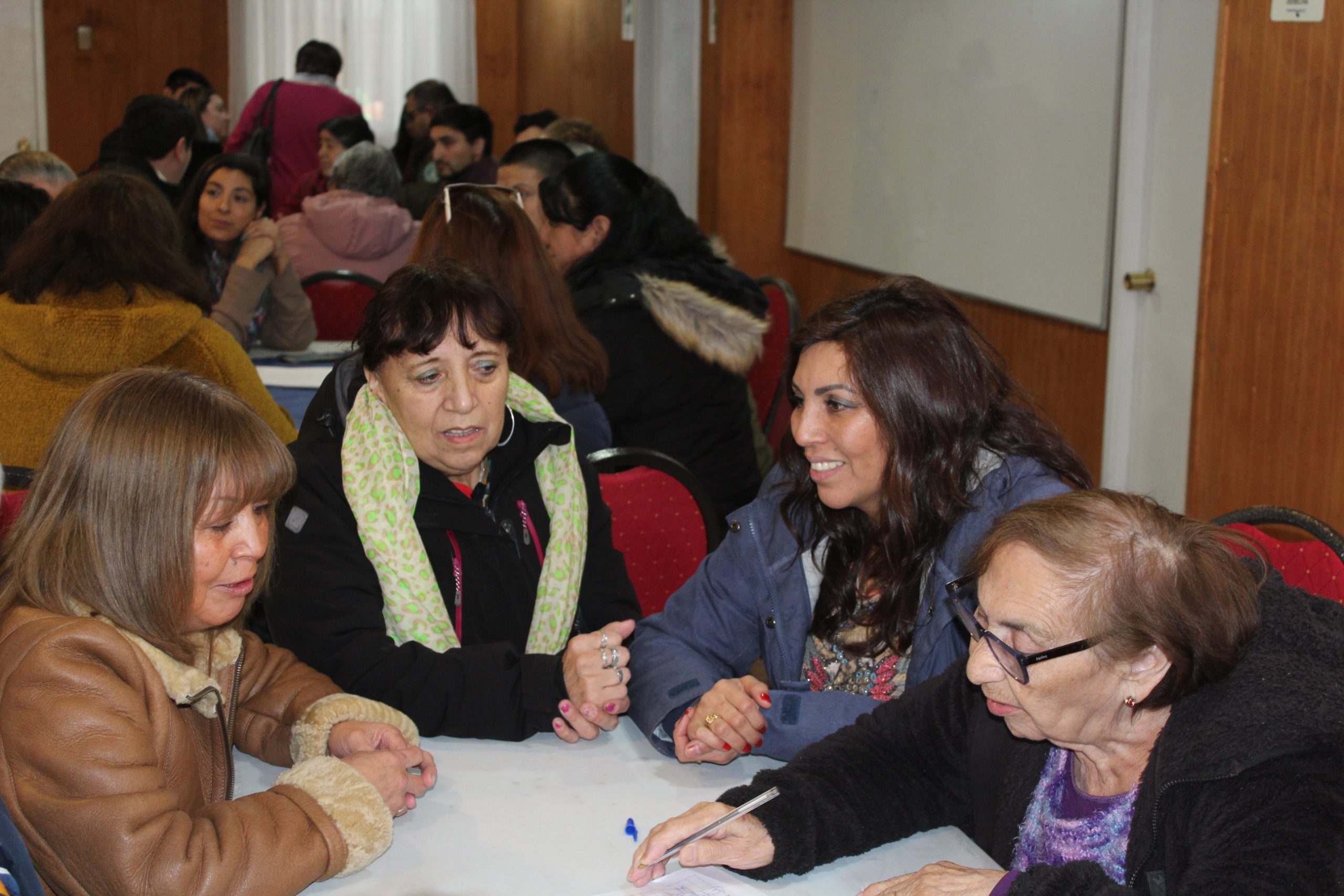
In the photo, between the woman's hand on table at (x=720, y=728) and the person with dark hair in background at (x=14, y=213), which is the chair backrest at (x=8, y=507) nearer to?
the woman's hand on table at (x=720, y=728)

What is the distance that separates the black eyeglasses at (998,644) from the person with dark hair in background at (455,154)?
18.8 feet

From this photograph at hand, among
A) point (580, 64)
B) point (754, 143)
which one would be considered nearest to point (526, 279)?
point (754, 143)

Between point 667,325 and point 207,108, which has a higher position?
point 207,108

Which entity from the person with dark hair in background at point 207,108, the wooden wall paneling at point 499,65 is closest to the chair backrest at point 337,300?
the person with dark hair in background at point 207,108

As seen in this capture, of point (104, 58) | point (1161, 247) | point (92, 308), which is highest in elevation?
point (104, 58)

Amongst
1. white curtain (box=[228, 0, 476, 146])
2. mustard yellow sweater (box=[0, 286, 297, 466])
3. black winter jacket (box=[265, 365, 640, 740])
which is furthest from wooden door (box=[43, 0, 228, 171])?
black winter jacket (box=[265, 365, 640, 740])

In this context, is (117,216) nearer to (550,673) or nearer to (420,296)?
(420,296)

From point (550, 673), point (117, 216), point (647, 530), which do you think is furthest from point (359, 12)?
Result: point (550, 673)

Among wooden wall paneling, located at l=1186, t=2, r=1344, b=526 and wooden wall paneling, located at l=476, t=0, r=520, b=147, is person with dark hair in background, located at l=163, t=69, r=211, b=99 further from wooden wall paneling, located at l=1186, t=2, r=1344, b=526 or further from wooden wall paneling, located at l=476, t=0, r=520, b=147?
wooden wall paneling, located at l=1186, t=2, r=1344, b=526

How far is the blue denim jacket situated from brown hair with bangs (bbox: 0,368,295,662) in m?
0.70

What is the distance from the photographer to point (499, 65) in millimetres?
10172

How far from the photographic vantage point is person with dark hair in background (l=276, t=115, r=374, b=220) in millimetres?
7047

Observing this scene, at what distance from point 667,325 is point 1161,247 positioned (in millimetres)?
1630

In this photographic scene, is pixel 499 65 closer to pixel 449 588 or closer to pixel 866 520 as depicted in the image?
pixel 449 588
